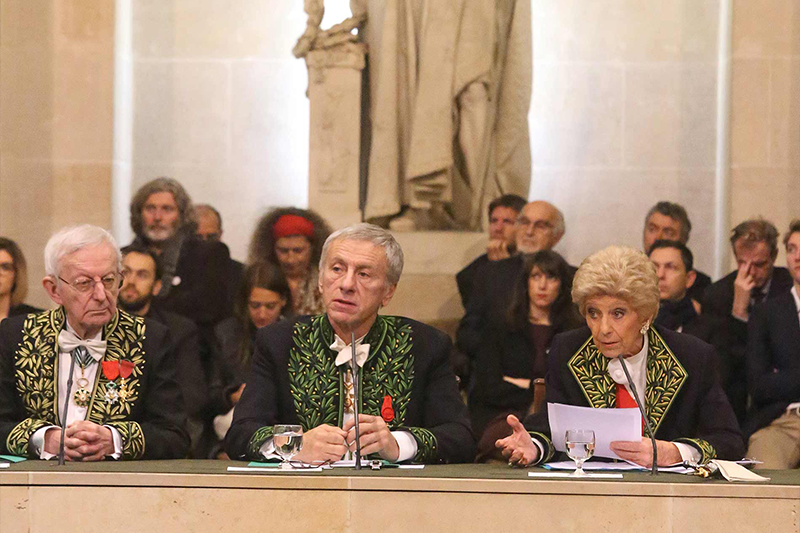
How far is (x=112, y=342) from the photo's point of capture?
4.00 m

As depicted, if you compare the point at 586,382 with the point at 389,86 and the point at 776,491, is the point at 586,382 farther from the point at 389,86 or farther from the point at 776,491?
the point at 389,86

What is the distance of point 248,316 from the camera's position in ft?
20.2

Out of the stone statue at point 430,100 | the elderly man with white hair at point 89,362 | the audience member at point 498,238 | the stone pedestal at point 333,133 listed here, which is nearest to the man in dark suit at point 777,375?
the audience member at point 498,238

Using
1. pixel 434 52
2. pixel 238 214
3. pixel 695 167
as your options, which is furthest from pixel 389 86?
pixel 695 167

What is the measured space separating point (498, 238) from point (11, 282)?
256 centimetres

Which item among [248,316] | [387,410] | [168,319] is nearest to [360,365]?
[387,410]

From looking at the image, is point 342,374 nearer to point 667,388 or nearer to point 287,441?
point 287,441

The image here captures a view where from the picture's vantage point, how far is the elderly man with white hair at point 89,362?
3.88 m

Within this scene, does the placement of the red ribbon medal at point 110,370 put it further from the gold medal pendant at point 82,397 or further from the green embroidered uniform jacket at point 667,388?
the green embroidered uniform jacket at point 667,388

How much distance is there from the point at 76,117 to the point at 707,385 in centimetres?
510

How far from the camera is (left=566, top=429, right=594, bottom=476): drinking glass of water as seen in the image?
337cm

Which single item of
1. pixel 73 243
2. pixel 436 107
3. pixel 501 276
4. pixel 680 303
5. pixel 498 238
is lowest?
pixel 680 303

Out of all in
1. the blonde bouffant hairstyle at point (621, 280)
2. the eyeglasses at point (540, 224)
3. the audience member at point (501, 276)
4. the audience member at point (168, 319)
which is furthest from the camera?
the eyeglasses at point (540, 224)

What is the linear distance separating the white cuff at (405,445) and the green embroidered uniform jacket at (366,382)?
0.12 metres
